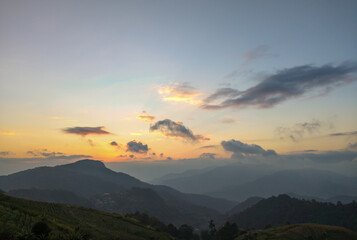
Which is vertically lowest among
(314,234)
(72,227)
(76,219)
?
(314,234)

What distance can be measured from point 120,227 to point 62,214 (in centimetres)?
1881

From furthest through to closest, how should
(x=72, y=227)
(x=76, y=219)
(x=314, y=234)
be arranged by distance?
(x=314, y=234), (x=76, y=219), (x=72, y=227)

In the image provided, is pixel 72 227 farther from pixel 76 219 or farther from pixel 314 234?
pixel 314 234

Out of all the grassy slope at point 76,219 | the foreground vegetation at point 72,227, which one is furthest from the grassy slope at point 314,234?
the grassy slope at point 76,219

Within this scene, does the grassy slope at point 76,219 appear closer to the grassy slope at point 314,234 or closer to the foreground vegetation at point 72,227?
the foreground vegetation at point 72,227

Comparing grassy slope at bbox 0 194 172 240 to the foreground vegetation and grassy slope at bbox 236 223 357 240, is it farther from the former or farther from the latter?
grassy slope at bbox 236 223 357 240

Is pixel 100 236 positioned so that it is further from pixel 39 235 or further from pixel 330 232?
pixel 330 232

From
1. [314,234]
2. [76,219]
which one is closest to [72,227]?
[76,219]

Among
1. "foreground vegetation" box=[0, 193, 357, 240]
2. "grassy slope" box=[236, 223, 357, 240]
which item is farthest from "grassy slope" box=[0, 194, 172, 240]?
"grassy slope" box=[236, 223, 357, 240]

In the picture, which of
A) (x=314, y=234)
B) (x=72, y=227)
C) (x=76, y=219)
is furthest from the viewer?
(x=314, y=234)

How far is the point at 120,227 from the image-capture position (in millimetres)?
75250

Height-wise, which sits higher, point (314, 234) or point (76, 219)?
point (76, 219)

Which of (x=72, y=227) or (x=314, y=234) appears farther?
(x=314, y=234)

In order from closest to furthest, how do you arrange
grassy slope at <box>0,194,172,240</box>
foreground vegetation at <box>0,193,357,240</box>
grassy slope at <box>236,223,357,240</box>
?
foreground vegetation at <box>0,193,357,240</box>, grassy slope at <box>0,194,172,240</box>, grassy slope at <box>236,223,357,240</box>
